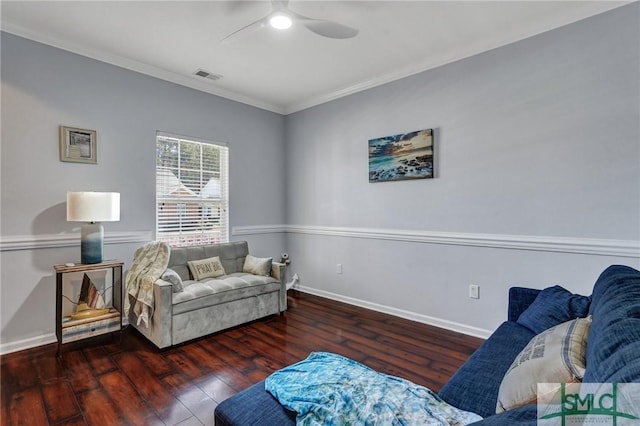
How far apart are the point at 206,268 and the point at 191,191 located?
1037 mm

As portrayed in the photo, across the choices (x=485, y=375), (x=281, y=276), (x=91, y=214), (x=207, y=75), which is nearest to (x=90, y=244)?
(x=91, y=214)

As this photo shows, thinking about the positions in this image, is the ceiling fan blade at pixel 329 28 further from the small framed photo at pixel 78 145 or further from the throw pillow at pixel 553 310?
the small framed photo at pixel 78 145

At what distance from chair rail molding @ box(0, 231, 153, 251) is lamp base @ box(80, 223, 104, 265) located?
1.15 ft

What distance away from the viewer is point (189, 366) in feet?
7.96

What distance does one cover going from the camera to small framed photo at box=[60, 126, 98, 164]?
9.43 feet

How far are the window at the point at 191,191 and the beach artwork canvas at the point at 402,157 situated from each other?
2.00 meters

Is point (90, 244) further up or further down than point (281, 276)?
further up

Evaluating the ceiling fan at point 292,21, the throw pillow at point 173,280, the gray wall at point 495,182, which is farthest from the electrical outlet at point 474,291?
the throw pillow at point 173,280

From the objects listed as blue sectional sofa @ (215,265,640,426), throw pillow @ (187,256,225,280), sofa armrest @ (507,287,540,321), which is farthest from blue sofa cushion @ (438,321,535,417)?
throw pillow @ (187,256,225,280)

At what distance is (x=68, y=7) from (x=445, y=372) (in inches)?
160

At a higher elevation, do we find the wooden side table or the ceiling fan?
the ceiling fan

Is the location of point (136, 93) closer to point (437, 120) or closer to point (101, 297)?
point (101, 297)

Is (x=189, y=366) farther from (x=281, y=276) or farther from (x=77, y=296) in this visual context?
(x=77, y=296)

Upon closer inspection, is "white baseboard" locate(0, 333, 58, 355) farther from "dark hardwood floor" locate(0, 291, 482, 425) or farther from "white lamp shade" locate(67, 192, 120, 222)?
"white lamp shade" locate(67, 192, 120, 222)
